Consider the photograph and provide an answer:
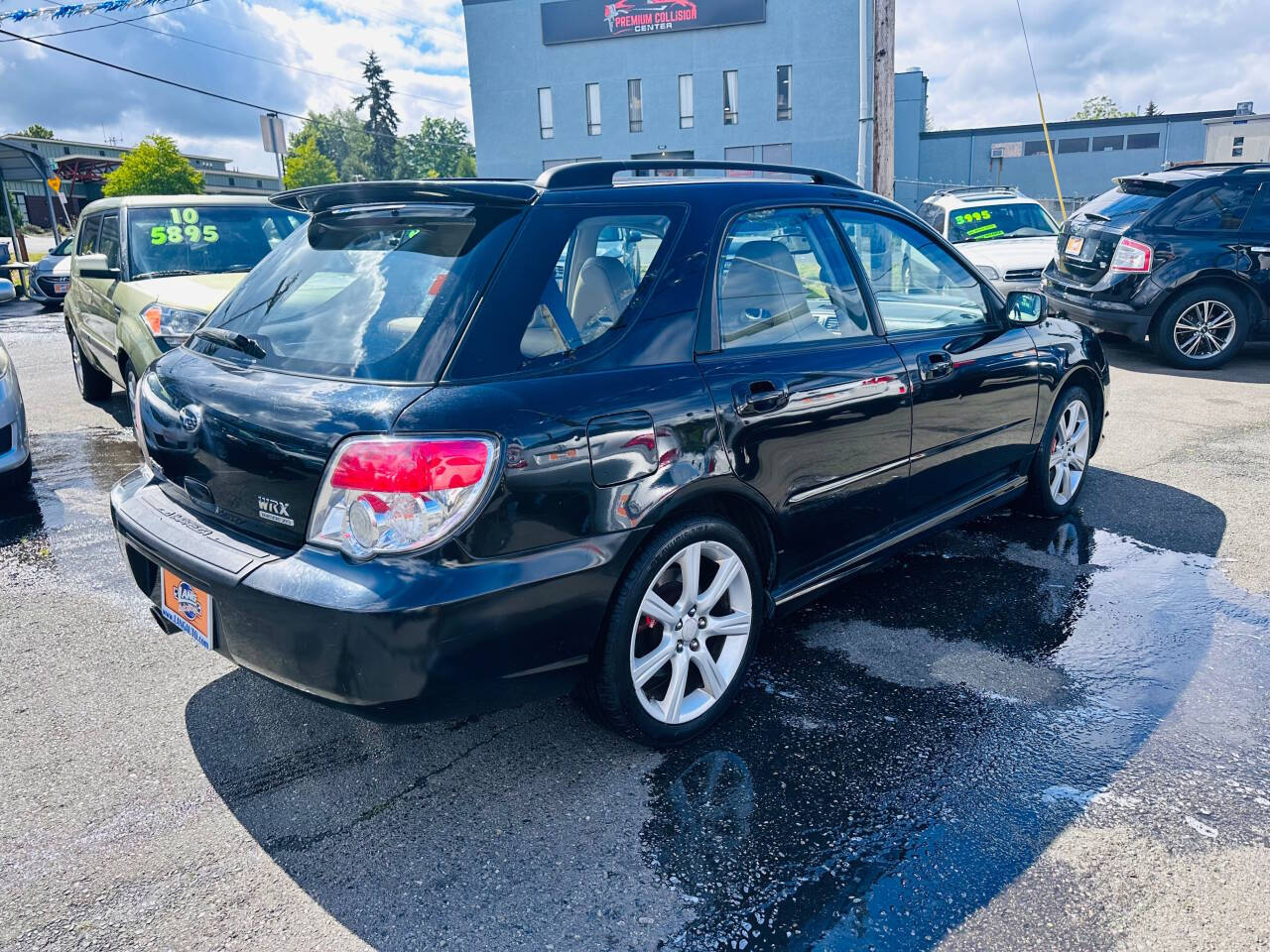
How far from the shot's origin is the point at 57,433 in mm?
7516

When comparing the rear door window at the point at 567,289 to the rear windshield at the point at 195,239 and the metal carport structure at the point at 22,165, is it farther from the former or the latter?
the metal carport structure at the point at 22,165

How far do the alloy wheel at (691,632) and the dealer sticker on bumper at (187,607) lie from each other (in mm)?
1192

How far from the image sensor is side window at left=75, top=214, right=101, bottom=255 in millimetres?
8109

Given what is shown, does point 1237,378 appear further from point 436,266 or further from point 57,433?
point 57,433

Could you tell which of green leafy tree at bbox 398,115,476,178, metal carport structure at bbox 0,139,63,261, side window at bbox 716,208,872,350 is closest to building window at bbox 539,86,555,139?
metal carport structure at bbox 0,139,63,261

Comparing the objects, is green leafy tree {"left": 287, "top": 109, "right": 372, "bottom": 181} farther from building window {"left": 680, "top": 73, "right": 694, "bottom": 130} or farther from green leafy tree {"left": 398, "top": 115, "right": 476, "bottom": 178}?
building window {"left": 680, "top": 73, "right": 694, "bottom": 130}

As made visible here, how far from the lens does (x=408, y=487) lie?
7.43 feet

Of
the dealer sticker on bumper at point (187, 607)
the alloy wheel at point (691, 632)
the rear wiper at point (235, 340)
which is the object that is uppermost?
the rear wiper at point (235, 340)

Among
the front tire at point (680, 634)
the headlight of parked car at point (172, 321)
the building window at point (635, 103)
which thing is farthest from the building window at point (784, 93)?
the front tire at point (680, 634)

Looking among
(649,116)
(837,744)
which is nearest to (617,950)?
(837,744)

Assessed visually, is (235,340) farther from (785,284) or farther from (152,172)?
(152,172)

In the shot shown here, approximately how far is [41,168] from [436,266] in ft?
67.5

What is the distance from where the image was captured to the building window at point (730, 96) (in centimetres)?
4219

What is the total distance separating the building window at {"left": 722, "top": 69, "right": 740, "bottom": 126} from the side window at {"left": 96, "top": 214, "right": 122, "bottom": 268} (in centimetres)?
3852
